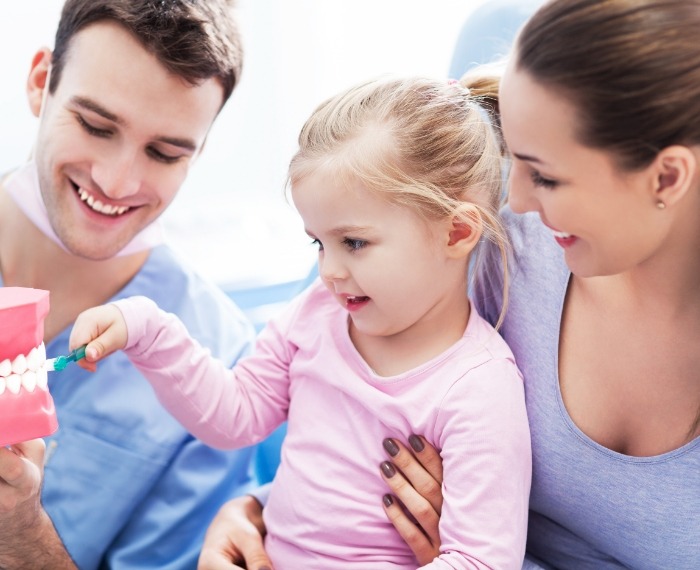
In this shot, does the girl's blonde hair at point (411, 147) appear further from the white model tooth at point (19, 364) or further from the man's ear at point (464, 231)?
the white model tooth at point (19, 364)

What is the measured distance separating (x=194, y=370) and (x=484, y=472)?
44 cm

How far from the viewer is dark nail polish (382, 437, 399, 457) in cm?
113

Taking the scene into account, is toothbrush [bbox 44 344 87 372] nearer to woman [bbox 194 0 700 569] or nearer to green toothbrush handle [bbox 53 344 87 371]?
green toothbrush handle [bbox 53 344 87 371]

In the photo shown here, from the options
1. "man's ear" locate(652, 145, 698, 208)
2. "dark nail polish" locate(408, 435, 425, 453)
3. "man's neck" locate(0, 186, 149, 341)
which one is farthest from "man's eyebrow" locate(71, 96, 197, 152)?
"man's ear" locate(652, 145, 698, 208)

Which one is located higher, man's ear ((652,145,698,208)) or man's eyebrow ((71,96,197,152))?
man's ear ((652,145,698,208))

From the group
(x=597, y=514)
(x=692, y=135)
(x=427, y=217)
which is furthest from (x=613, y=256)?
(x=597, y=514)

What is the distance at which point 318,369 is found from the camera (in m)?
1.22

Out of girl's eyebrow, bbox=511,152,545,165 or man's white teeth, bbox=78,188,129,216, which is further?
man's white teeth, bbox=78,188,129,216

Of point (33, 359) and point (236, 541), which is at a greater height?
point (33, 359)

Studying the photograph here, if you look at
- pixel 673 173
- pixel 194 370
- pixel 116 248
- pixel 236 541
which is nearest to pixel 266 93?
pixel 116 248

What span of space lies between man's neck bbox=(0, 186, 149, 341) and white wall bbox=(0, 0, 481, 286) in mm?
550

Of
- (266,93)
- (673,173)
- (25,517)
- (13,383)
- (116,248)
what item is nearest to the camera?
Answer: (673,173)

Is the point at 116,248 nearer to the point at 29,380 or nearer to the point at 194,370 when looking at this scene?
the point at 194,370

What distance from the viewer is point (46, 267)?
1562mm
